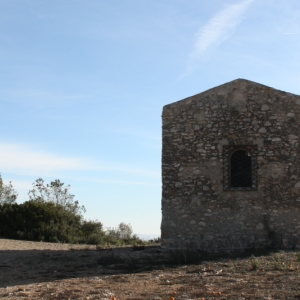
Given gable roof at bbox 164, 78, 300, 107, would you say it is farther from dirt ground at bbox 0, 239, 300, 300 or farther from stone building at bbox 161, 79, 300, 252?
dirt ground at bbox 0, 239, 300, 300

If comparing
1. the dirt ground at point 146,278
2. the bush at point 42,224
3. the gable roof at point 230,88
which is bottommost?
the dirt ground at point 146,278

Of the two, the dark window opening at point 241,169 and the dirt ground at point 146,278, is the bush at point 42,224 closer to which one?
the dirt ground at point 146,278

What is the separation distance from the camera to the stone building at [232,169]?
13719 mm

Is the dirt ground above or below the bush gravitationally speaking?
below

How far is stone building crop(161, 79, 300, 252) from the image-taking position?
45.0 feet

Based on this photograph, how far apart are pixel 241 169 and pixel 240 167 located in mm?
63

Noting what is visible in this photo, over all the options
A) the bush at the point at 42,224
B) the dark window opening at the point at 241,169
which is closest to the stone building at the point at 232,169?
the dark window opening at the point at 241,169

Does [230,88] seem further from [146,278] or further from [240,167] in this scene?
[146,278]

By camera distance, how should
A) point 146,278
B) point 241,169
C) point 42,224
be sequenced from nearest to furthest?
point 146,278 < point 241,169 < point 42,224

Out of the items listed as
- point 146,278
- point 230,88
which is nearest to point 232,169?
point 230,88

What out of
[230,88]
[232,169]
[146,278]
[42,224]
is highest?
[230,88]

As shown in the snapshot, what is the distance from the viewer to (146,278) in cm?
938

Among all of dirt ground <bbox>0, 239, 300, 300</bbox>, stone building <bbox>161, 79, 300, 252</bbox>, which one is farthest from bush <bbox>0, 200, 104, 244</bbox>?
stone building <bbox>161, 79, 300, 252</bbox>

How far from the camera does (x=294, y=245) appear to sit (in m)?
13.6
